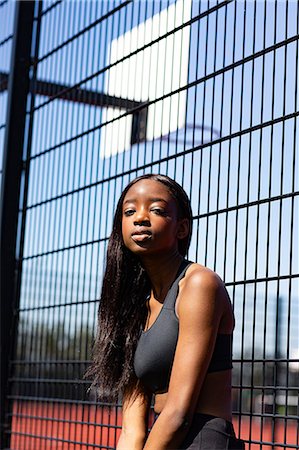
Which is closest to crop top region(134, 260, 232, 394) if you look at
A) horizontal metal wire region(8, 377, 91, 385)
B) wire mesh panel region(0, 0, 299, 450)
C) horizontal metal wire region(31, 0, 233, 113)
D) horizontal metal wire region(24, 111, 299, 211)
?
wire mesh panel region(0, 0, 299, 450)

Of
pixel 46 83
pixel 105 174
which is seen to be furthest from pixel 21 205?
pixel 105 174

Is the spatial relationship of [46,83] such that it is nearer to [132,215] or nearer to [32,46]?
[32,46]

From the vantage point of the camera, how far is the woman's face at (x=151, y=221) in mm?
3344

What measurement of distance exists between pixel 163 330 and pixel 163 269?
23 cm

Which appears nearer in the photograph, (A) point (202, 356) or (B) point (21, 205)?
(A) point (202, 356)

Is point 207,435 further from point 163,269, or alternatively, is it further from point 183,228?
point 183,228

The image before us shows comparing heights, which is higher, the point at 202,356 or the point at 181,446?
the point at 202,356

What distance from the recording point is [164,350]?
3.25 metres

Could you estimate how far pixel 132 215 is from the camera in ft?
11.1

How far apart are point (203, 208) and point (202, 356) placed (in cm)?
137

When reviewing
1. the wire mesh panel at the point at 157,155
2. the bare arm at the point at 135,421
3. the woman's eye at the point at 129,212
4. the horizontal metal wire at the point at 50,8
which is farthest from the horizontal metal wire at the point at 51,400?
the horizontal metal wire at the point at 50,8

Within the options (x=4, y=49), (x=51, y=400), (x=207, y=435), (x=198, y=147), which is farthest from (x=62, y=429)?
(x=207, y=435)

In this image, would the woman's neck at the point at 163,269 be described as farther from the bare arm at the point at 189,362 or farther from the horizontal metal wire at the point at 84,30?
the horizontal metal wire at the point at 84,30

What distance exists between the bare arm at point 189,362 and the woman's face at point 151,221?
248mm
